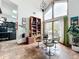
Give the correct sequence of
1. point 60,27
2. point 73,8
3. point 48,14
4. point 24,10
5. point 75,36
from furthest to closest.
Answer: point 48,14 → point 60,27 → point 24,10 → point 73,8 → point 75,36

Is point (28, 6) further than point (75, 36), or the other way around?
point (28, 6)

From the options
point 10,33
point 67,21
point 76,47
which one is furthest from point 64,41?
point 10,33

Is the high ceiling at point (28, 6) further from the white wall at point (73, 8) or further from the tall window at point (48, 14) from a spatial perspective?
the white wall at point (73, 8)

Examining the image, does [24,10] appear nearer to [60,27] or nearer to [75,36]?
[60,27]

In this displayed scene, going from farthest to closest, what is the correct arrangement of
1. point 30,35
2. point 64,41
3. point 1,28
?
point 1,28
point 30,35
point 64,41

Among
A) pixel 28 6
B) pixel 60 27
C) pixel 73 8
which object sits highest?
pixel 28 6

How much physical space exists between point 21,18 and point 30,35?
63.6 inches

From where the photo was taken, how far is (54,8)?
10.4m

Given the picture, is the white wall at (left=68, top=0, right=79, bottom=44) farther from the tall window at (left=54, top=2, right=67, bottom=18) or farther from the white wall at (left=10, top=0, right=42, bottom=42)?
the white wall at (left=10, top=0, right=42, bottom=42)

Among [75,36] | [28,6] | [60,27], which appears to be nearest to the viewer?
[75,36]

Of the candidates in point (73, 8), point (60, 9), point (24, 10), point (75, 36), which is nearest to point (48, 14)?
point (60, 9)

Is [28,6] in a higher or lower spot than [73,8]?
higher

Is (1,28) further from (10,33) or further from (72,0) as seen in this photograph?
(72,0)

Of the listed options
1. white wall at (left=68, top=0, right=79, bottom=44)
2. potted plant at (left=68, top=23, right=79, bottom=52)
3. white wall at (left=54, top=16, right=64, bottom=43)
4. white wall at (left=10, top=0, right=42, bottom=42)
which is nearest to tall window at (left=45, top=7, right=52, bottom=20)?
white wall at (left=54, top=16, right=64, bottom=43)
